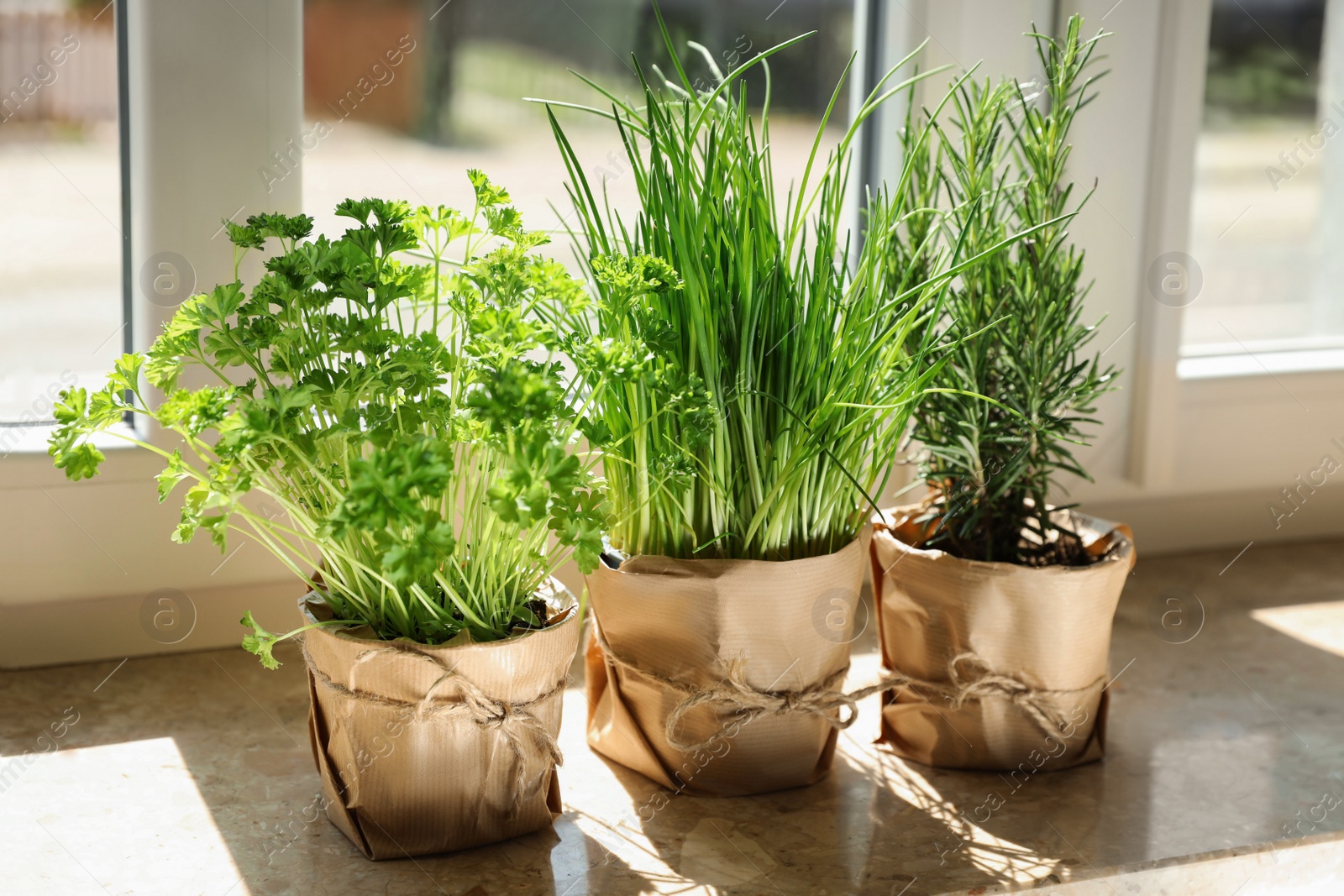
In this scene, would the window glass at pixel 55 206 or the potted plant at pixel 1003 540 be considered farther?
the window glass at pixel 55 206

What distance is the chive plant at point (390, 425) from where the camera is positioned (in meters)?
0.64

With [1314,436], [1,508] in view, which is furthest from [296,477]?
[1314,436]

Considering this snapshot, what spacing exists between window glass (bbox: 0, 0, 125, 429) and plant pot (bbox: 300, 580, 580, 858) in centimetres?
40

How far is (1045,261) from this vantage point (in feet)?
2.98

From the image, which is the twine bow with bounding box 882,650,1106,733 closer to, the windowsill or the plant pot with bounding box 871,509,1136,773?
the plant pot with bounding box 871,509,1136,773

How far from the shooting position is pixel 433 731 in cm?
75

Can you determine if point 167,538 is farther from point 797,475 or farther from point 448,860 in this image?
point 797,475

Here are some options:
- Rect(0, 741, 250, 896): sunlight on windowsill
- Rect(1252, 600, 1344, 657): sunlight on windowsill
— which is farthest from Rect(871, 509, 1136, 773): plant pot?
Rect(0, 741, 250, 896): sunlight on windowsill

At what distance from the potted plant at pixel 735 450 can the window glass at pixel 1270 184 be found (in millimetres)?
683

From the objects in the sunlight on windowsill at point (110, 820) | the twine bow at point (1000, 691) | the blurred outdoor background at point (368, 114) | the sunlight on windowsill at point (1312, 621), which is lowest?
the sunlight on windowsill at point (110, 820)

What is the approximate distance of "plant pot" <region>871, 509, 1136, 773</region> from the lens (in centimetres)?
86

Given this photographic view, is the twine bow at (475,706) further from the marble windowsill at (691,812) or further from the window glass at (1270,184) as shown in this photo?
the window glass at (1270,184)

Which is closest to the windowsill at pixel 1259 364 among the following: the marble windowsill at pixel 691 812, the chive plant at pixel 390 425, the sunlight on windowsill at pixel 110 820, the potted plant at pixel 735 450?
the marble windowsill at pixel 691 812

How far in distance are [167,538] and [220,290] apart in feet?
1.28
